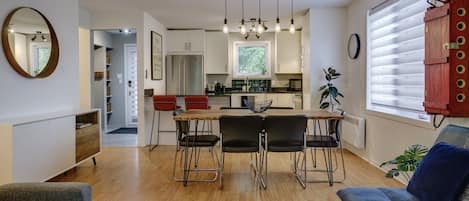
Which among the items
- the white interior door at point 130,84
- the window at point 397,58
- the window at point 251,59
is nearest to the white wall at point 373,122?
the window at point 397,58

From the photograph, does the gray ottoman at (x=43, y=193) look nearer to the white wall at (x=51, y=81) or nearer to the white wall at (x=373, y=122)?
the white wall at (x=51, y=81)

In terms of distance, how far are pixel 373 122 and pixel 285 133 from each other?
5.64 feet

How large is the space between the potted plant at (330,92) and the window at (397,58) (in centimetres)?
77

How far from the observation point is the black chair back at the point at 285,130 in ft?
12.0

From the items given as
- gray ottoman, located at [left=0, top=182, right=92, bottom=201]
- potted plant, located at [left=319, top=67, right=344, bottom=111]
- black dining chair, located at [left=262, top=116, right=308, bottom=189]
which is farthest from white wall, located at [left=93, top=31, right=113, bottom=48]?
gray ottoman, located at [left=0, top=182, right=92, bottom=201]

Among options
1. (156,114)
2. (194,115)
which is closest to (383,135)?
(194,115)

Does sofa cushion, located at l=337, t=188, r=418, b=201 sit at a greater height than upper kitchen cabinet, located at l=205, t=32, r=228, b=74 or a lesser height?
lesser

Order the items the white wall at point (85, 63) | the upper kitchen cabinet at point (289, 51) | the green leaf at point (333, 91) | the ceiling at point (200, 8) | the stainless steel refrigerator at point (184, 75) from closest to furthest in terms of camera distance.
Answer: the ceiling at point (200, 8), the green leaf at point (333, 91), the white wall at point (85, 63), the stainless steel refrigerator at point (184, 75), the upper kitchen cabinet at point (289, 51)

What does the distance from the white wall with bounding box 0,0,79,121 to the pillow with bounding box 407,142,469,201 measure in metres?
3.60

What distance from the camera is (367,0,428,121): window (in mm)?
3707

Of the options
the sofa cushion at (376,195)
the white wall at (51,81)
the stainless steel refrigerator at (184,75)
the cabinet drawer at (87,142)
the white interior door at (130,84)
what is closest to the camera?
the sofa cushion at (376,195)

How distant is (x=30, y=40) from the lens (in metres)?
3.86

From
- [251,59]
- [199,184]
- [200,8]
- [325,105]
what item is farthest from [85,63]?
[325,105]

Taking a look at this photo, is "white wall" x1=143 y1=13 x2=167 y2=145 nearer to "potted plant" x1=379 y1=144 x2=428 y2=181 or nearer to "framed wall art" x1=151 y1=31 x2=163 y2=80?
"framed wall art" x1=151 y1=31 x2=163 y2=80
